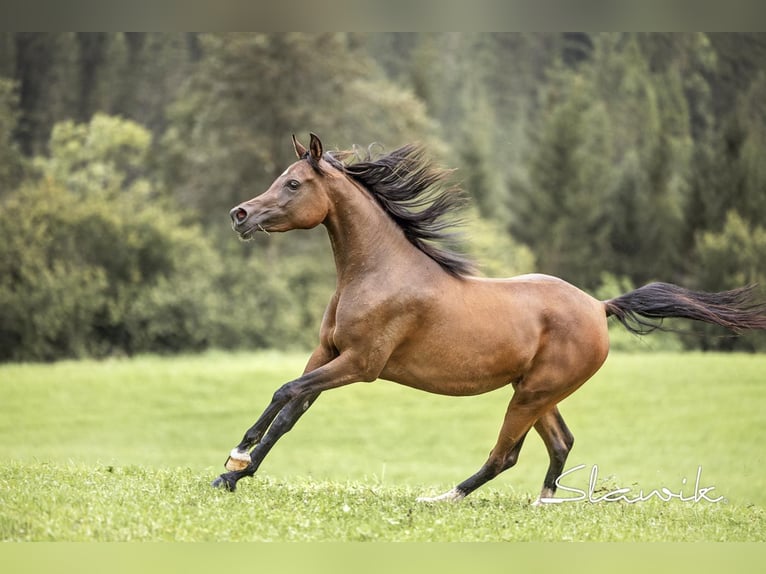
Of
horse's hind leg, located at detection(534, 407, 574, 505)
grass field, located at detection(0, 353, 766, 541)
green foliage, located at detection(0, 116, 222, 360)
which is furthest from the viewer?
green foliage, located at detection(0, 116, 222, 360)

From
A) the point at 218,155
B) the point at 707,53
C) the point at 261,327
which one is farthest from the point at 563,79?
the point at 261,327

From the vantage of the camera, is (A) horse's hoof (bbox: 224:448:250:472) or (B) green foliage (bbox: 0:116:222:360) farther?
(B) green foliage (bbox: 0:116:222:360)

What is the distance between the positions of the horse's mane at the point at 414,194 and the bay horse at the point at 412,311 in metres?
0.01

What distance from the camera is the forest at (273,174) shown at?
2809cm

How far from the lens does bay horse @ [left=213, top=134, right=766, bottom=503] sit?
7531 mm

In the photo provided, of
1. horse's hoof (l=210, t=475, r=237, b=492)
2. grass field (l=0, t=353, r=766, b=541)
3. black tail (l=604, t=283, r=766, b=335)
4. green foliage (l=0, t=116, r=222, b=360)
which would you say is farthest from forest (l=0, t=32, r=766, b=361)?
horse's hoof (l=210, t=475, r=237, b=492)

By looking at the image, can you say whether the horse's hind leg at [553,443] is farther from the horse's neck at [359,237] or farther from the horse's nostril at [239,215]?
the horse's nostril at [239,215]

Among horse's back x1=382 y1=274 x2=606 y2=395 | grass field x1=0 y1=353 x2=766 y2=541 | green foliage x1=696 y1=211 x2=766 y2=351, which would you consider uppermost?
green foliage x1=696 y1=211 x2=766 y2=351

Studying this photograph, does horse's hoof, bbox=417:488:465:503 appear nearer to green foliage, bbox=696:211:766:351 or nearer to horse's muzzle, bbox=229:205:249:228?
horse's muzzle, bbox=229:205:249:228

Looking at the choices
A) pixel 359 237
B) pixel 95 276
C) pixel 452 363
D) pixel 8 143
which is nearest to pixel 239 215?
pixel 359 237

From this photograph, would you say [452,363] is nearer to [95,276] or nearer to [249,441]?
[249,441]

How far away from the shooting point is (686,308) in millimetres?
8570

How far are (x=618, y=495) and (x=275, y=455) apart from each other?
40.3 ft

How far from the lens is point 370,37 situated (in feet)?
149
